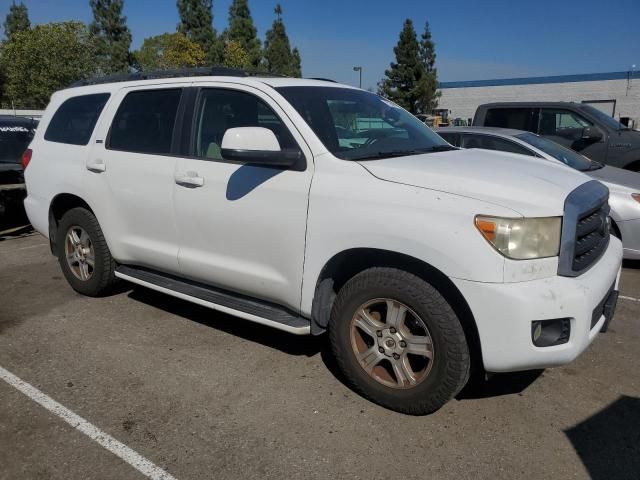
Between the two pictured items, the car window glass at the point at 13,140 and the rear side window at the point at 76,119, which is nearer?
the rear side window at the point at 76,119

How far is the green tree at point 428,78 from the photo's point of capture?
2045 inches

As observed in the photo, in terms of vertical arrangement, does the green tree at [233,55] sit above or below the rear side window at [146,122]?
above

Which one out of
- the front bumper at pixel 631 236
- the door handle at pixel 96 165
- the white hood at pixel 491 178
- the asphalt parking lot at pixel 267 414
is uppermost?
the white hood at pixel 491 178

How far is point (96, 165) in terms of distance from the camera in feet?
14.7

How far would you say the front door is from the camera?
3.32 m

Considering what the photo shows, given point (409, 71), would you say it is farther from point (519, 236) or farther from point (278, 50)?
point (519, 236)

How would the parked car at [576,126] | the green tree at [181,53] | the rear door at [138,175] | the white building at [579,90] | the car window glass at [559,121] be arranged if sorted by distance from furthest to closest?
the green tree at [181,53] → the white building at [579,90] → the car window glass at [559,121] → the parked car at [576,126] → the rear door at [138,175]

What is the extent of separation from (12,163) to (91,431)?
6510 mm

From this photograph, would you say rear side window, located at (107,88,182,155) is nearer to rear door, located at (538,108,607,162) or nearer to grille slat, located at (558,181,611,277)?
grille slat, located at (558,181,611,277)

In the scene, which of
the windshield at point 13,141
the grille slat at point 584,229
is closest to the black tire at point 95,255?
the grille slat at point 584,229

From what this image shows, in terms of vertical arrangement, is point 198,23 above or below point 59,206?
above

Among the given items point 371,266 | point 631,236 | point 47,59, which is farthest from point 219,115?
point 47,59

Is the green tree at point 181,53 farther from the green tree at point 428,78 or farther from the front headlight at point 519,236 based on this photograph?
the front headlight at point 519,236

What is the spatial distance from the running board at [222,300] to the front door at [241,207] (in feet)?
0.23
